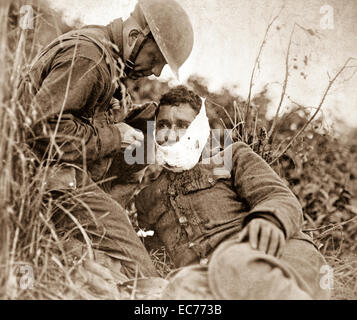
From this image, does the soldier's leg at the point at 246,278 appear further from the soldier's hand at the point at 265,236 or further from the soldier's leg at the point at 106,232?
the soldier's leg at the point at 106,232

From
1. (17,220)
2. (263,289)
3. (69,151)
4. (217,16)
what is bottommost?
(263,289)

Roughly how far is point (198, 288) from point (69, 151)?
98 cm

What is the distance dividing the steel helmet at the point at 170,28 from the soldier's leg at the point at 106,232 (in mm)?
884

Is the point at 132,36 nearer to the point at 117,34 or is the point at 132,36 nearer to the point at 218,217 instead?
the point at 117,34

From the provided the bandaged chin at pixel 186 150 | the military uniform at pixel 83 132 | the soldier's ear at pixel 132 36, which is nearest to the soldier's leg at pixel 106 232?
the military uniform at pixel 83 132

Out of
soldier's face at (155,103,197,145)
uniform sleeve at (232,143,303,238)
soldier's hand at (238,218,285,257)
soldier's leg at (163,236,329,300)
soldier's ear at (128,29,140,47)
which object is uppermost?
soldier's ear at (128,29,140,47)

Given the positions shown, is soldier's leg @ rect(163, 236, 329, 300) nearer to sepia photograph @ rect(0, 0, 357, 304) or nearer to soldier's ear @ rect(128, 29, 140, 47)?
sepia photograph @ rect(0, 0, 357, 304)

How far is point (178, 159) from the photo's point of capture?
3.38 metres

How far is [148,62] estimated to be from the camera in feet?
11.5

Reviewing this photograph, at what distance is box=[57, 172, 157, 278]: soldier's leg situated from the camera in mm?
3139

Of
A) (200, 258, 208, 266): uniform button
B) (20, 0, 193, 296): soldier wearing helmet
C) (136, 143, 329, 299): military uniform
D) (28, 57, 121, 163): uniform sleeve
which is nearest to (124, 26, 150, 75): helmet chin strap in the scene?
(20, 0, 193, 296): soldier wearing helmet

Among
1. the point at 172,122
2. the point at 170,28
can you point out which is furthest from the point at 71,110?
the point at 170,28

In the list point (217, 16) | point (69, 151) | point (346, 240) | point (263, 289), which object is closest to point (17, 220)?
point (69, 151)

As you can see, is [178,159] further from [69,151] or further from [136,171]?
[69,151]
